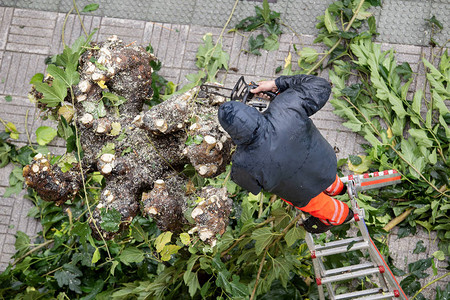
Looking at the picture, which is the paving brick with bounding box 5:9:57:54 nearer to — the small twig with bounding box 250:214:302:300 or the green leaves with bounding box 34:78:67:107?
the green leaves with bounding box 34:78:67:107

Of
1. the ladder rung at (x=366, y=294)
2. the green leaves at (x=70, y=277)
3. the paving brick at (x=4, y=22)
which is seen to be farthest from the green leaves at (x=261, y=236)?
the paving brick at (x=4, y=22)

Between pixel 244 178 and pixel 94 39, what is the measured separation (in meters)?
2.49

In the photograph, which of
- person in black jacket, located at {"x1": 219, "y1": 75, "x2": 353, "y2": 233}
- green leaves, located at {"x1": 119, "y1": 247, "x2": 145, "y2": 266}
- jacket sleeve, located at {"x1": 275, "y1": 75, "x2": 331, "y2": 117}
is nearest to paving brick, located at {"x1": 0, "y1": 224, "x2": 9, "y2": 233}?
green leaves, located at {"x1": 119, "y1": 247, "x2": 145, "y2": 266}

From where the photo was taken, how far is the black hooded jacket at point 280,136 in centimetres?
219

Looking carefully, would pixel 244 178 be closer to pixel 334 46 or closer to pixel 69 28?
pixel 334 46

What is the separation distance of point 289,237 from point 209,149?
80 cm

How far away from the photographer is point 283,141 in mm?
2348

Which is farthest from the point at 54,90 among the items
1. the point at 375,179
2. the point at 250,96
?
the point at 375,179

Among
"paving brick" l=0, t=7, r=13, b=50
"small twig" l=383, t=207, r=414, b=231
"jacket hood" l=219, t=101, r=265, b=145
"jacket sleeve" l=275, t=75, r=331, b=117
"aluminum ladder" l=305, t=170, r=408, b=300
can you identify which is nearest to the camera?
"jacket hood" l=219, t=101, r=265, b=145

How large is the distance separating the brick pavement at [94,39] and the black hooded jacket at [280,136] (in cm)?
141

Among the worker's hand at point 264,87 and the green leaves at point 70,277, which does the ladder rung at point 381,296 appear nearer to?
the worker's hand at point 264,87

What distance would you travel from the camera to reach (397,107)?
358 centimetres

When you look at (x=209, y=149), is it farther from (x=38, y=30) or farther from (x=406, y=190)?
(x=38, y=30)

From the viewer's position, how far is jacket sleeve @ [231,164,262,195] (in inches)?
93.9
